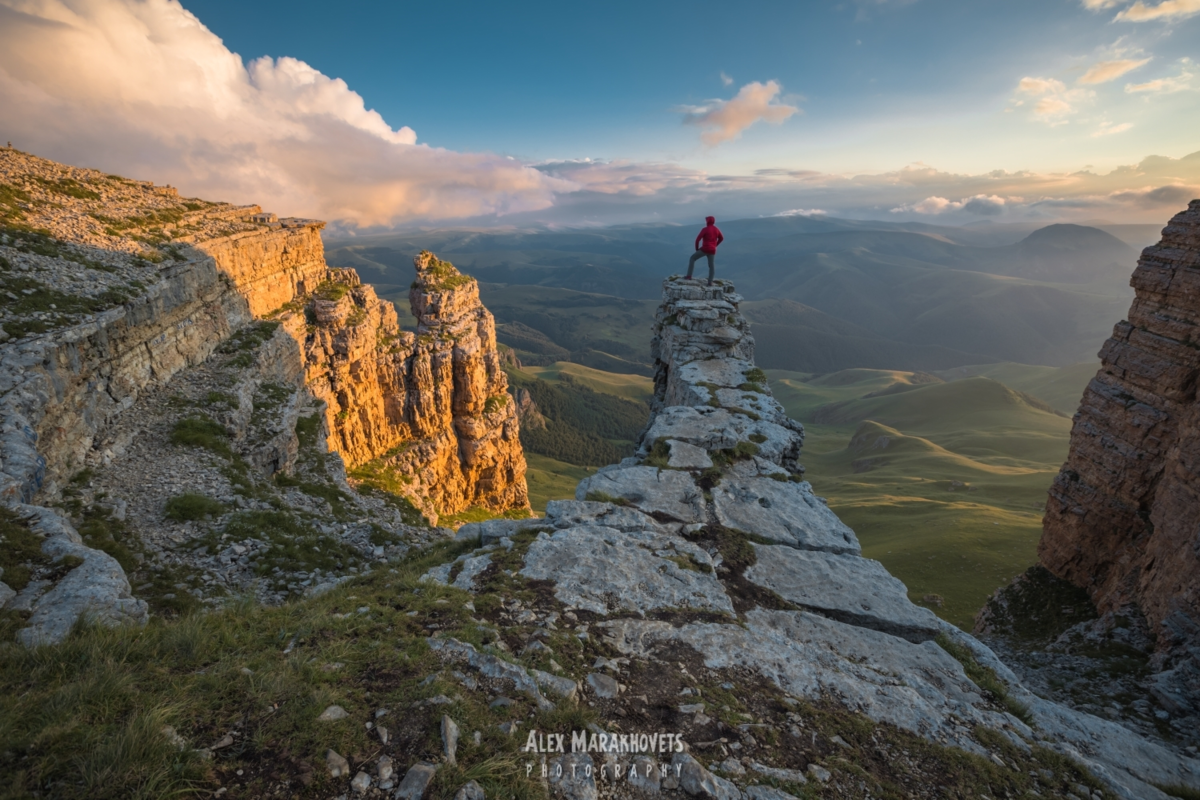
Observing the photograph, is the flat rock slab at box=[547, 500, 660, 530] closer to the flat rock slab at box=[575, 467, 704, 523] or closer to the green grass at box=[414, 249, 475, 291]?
the flat rock slab at box=[575, 467, 704, 523]

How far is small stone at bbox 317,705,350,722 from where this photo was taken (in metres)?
6.39

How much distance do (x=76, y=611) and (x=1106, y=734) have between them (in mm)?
20365

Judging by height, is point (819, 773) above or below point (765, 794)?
below

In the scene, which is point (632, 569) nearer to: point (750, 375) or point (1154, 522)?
point (750, 375)

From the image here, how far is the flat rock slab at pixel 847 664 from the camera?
9.23 m

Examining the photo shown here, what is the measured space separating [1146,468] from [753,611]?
943 inches

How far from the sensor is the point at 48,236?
2438 centimetres

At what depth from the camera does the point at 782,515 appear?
16234mm

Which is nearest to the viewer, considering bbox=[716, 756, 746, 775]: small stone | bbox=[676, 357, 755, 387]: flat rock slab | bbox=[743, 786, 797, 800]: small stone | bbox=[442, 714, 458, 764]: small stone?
bbox=[442, 714, 458, 764]: small stone

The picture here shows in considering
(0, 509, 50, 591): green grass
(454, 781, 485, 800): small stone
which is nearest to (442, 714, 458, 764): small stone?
(454, 781, 485, 800): small stone

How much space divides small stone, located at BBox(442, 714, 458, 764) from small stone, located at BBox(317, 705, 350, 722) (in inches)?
51.1

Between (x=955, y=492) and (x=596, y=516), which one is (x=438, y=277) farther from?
(x=955, y=492)

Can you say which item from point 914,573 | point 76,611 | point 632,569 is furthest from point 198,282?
point 914,573

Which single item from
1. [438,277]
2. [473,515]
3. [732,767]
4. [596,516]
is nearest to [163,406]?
[596,516]
